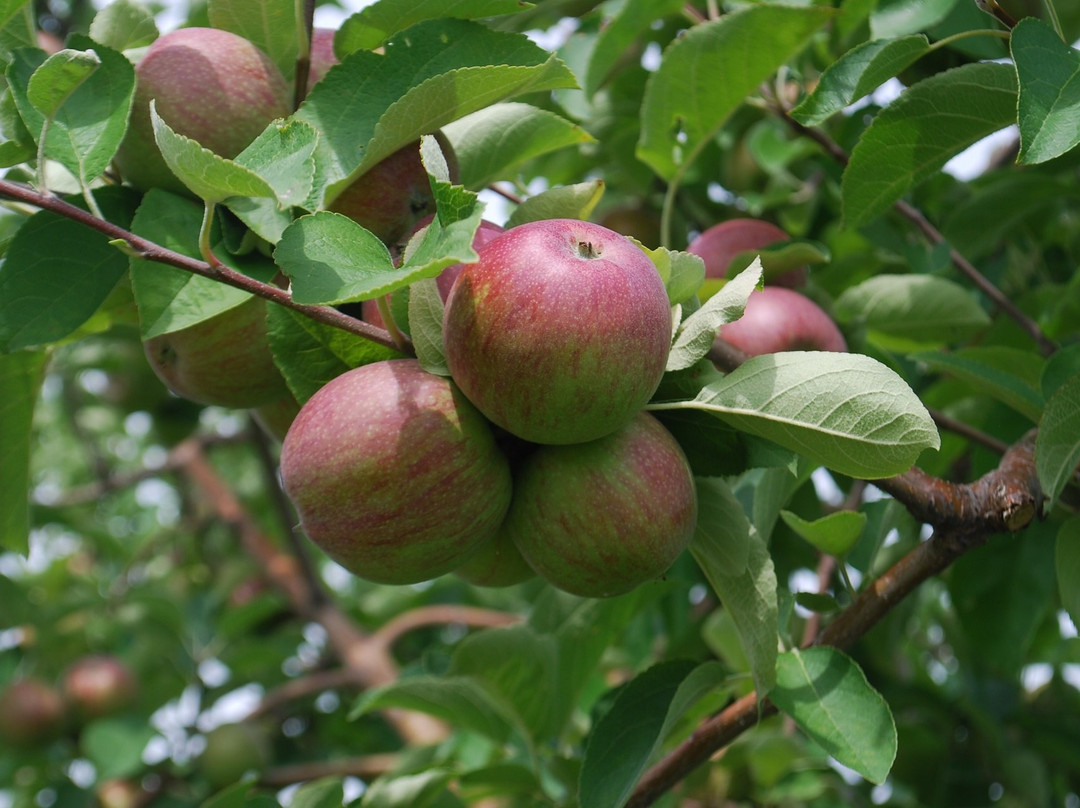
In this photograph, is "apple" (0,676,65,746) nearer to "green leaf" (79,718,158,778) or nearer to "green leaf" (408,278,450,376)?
"green leaf" (79,718,158,778)

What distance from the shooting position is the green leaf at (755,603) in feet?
3.92

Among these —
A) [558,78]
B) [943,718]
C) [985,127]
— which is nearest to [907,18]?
[985,127]

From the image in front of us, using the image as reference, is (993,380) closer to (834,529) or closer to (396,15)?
(834,529)

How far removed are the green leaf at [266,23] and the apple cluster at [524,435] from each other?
447 mm

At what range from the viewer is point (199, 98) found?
4.00ft

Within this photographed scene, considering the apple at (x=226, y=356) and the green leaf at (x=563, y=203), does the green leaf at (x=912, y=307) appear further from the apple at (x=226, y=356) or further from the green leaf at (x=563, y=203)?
the apple at (x=226, y=356)

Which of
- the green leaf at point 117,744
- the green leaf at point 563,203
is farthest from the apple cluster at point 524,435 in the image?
the green leaf at point 117,744

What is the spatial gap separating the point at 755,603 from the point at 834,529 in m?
0.19

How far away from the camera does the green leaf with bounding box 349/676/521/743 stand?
1.60 metres

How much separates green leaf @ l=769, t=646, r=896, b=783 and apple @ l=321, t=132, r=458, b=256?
2.38 ft

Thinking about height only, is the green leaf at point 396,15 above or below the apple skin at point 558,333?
above

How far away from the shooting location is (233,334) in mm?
1252

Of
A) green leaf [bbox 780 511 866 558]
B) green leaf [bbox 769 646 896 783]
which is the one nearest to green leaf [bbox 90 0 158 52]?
green leaf [bbox 780 511 866 558]

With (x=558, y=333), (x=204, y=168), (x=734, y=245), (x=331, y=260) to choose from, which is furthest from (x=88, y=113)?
(x=734, y=245)
